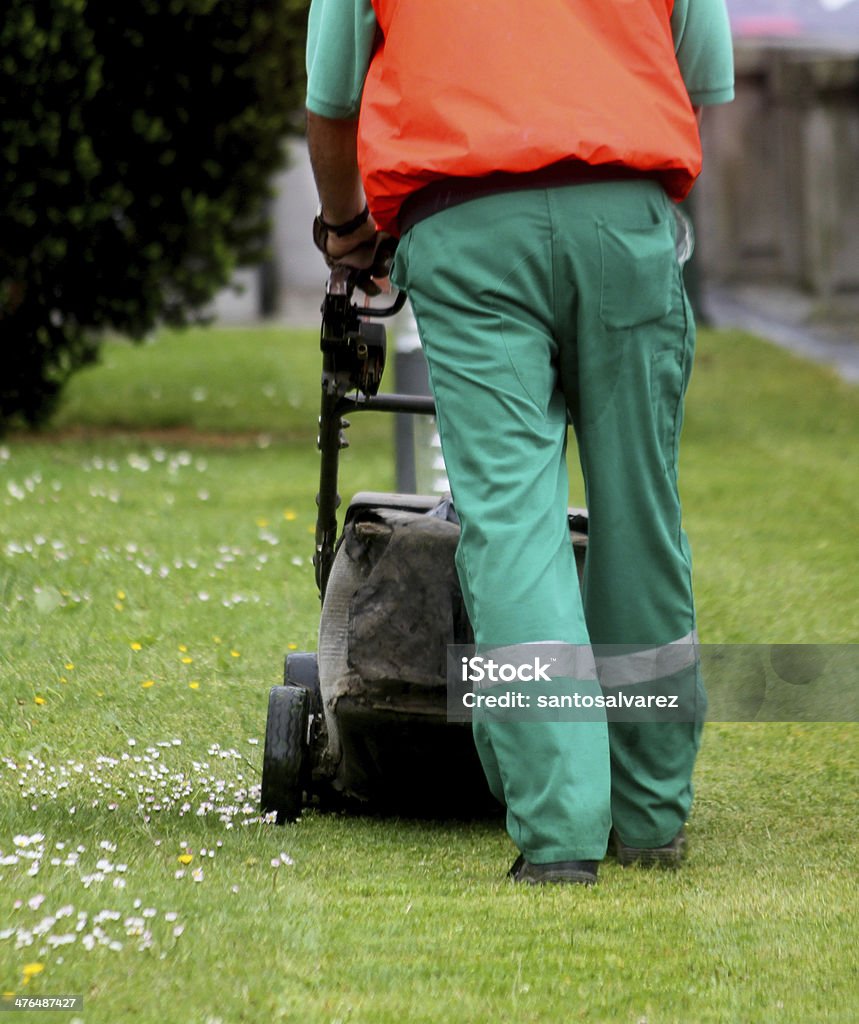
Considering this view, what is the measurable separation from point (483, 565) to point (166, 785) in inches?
45.6

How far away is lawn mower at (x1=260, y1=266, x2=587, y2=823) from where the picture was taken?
11.8 feet

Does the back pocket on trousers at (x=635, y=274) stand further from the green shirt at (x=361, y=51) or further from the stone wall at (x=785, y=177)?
the stone wall at (x=785, y=177)

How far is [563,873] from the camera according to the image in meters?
3.18

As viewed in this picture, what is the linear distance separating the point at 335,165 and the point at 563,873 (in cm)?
143

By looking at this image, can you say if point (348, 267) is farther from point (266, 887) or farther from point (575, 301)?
point (266, 887)

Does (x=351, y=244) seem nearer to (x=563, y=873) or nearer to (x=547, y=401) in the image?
(x=547, y=401)

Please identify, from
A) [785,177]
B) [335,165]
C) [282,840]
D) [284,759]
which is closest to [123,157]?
[335,165]

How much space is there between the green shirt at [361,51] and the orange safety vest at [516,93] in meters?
0.07

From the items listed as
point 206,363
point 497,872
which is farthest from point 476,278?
point 206,363

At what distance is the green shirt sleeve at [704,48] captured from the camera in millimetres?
3447

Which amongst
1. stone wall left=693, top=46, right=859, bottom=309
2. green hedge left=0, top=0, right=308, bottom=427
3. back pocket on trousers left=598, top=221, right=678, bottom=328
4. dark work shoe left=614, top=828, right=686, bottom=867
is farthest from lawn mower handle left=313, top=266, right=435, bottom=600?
stone wall left=693, top=46, right=859, bottom=309

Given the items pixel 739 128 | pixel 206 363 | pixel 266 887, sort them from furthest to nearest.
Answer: pixel 739 128
pixel 206 363
pixel 266 887

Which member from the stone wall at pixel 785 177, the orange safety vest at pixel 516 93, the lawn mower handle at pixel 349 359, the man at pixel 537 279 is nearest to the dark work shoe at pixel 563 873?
the man at pixel 537 279

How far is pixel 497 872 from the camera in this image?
11.0 ft
